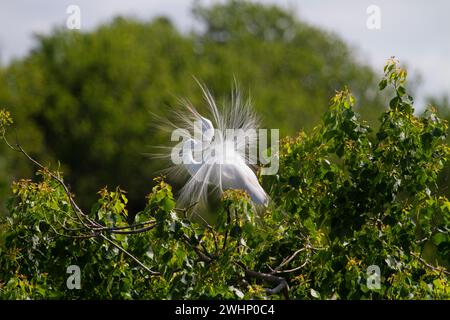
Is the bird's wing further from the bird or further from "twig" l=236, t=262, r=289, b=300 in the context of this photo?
"twig" l=236, t=262, r=289, b=300

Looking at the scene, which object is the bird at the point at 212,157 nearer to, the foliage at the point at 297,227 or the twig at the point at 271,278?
the foliage at the point at 297,227

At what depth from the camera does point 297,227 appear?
493cm

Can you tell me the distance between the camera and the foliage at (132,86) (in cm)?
2580

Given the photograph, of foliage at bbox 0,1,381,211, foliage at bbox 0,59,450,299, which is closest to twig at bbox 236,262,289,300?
foliage at bbox 0,59,450,299

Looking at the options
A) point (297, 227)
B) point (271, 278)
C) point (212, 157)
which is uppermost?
point (212, 157)

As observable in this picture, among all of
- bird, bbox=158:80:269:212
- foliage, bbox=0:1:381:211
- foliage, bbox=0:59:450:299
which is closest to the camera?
foliage, bbox=0:59:450:299

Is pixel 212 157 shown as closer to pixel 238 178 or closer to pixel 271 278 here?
pixel 238 178

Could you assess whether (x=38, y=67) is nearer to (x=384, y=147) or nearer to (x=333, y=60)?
(x=333, y=60)

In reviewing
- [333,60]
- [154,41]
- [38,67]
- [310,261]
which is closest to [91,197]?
[38,67]

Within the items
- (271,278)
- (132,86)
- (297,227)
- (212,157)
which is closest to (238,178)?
(212,157)

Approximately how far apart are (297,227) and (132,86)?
76.2 feet

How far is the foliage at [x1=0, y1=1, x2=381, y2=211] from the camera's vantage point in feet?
84.6

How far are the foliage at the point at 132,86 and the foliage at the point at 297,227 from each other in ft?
54.0

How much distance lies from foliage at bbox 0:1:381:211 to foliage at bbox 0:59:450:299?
1647 cm
